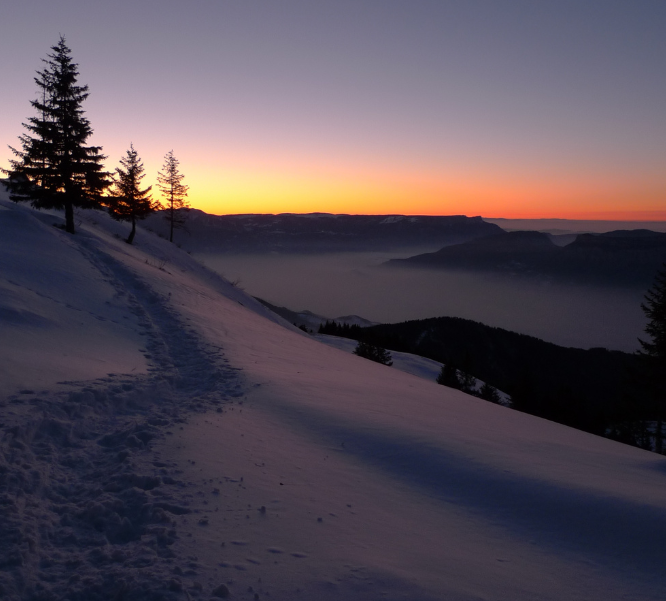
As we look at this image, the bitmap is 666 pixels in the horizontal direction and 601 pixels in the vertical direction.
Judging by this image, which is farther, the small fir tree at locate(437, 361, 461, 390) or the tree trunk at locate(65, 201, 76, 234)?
the small fir tree at locate(437, 361, 461, 390)

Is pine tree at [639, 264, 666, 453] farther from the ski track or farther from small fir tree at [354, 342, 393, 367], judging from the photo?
the ski track

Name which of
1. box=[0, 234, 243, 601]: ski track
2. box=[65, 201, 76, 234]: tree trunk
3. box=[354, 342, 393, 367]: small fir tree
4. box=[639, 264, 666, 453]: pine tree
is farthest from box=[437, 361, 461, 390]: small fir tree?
box=[0, 234, 243, 601]: ski track

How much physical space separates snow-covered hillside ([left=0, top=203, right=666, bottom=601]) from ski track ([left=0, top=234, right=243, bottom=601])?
0.07 feet

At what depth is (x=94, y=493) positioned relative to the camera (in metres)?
4.38

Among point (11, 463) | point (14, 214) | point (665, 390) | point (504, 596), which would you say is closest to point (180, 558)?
point (11, 463)

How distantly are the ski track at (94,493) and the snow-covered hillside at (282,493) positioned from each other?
2cm

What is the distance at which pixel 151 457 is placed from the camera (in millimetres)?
5270

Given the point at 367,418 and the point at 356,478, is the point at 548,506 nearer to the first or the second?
the point at 356,478

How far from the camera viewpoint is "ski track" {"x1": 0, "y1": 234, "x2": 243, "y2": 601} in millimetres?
3230

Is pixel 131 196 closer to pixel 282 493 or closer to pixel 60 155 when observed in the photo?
pixel 60 155

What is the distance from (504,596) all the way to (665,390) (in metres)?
27.0

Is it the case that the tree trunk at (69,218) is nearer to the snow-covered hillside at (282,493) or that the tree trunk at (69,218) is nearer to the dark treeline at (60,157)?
the dark treeline at (60,157)

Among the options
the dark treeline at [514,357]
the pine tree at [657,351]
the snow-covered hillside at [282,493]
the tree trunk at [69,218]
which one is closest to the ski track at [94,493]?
the snow-covered hillside at [282,493]

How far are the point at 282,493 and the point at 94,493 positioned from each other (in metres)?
2.02
